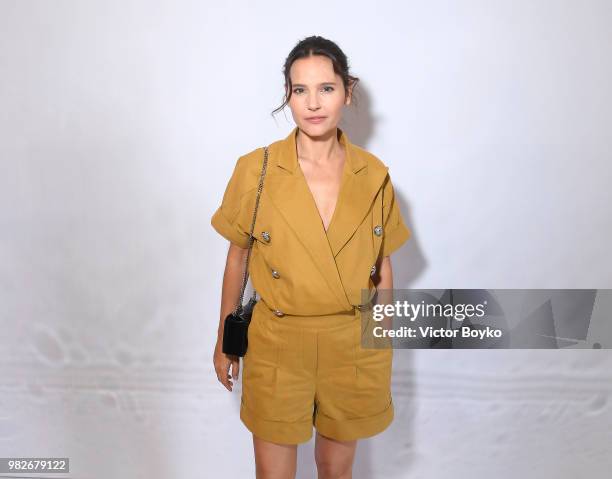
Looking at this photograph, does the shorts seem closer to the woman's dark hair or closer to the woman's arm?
the woman's arm

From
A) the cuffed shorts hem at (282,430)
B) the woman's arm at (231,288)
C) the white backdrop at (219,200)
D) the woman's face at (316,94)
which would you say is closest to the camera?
the woman's face at (316,94)

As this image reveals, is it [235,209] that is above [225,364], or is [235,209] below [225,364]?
above

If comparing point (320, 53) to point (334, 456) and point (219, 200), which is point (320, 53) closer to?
point (219, 200)

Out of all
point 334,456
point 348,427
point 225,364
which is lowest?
point 334,456

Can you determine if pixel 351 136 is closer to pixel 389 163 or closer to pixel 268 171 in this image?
Result: pixel 389 163

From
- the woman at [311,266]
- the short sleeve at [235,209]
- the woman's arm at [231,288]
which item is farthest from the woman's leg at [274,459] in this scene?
the short sleeve at [235,209]

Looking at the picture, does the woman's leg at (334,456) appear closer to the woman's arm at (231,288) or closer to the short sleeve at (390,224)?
the woman's arm at (231,288)

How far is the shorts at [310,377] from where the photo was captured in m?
1.81

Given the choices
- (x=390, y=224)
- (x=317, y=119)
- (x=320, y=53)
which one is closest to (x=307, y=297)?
(x=390, y=224)

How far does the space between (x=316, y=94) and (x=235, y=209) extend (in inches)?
15.9

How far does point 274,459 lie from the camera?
1902mm

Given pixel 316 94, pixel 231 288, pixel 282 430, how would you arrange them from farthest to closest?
1. pixel 231 288
2. pixel 282 430
3. pixel 316 94

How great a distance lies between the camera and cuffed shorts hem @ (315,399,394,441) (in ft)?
6.14

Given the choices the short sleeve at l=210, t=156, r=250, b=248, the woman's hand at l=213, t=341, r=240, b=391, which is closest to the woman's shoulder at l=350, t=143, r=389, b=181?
the short sleeve at l=210, t=156, r=250, b=248
